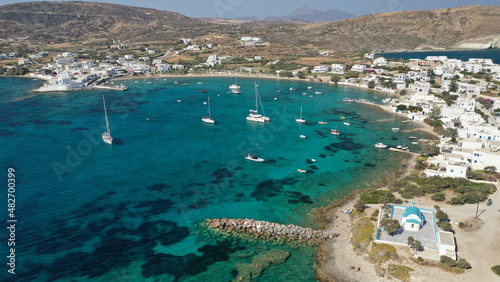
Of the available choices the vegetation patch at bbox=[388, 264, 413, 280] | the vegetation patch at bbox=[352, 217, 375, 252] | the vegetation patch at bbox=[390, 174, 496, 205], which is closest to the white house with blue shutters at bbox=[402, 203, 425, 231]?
the vegetation patch at bbox=[352, 217, 375, 252]

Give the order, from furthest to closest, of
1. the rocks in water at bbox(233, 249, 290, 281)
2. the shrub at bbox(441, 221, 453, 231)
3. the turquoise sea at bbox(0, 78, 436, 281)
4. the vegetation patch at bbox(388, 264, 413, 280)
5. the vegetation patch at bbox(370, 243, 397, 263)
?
1. the shrub at bbox(441, 221, 453, 231)
2. the turquoise sea at bbox(0, 78, 436, 281)
3. the vegetation patch at bbox(370, 243, 397, 263)
4. the rocks in water at bbox(233, 249, 290, 281)
5. the vegetation patch at bbox(388, 264, 413, 280)

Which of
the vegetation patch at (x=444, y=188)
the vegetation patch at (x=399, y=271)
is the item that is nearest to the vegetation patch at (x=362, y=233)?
the vegetation patch at (x=399, y=271)

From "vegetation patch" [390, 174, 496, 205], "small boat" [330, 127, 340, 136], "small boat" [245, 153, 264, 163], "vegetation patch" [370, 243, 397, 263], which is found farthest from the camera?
"small boat" [330, 127, 340, 136]

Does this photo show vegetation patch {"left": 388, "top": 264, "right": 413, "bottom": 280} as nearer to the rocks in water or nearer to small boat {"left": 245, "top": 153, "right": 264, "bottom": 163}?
the rocks in water

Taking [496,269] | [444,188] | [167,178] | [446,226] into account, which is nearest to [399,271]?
[496,269]

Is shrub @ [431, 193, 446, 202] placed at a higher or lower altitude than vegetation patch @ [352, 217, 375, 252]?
higher

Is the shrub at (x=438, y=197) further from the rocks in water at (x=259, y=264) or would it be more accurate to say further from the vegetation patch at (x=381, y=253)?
the rocks in water at (x=259, y=264)
